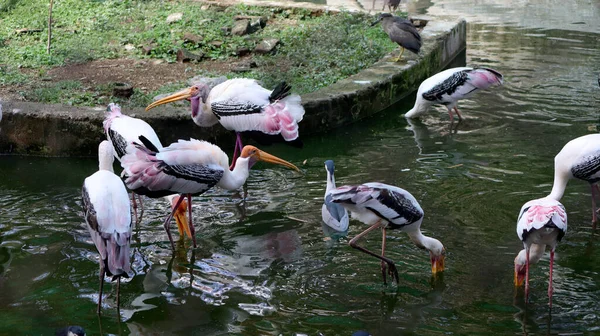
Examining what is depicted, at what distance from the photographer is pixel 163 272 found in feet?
19.4

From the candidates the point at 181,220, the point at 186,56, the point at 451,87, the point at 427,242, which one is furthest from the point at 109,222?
the point at 186,56

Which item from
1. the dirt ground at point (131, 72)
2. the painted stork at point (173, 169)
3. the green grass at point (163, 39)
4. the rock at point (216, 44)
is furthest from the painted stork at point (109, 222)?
the rock at point (216, 44)

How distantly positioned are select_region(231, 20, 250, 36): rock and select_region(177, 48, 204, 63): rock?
129 cm

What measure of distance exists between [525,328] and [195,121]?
410 cm

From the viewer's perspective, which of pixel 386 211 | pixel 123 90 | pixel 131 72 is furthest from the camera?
pixel 131 72

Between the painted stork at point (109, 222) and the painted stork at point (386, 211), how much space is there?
4.59 feet

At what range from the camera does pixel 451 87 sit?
30.8 feet

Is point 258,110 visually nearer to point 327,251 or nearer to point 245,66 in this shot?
point 327,251

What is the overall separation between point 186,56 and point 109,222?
6162mm

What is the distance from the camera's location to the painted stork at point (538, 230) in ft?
17.1

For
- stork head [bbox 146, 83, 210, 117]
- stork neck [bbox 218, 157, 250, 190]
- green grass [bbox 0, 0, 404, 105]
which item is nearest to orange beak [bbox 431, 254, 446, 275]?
stork neck [bbox 218, 157, 250, 190]

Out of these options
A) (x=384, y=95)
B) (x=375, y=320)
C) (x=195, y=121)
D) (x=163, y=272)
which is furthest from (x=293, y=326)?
(x=384, y=95)

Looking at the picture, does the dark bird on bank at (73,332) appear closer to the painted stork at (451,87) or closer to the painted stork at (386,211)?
the painted stork at (386,211)

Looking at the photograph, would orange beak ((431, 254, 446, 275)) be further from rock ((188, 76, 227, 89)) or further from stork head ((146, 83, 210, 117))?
rock ((188, 76, 227, 89))
